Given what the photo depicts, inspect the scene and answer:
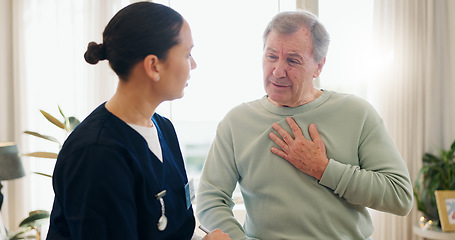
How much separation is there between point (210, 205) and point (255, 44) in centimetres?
191

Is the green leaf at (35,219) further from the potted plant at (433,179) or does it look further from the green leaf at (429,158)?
the green leaf at (429,158)

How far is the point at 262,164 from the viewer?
1588 millimetres

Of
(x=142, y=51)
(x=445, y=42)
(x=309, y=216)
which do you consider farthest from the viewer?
(x=445, y=42)

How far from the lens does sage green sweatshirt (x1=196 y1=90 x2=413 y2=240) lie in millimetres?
1474

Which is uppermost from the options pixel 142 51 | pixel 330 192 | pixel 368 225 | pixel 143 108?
pixel 142 51

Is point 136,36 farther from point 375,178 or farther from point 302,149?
point 375,178

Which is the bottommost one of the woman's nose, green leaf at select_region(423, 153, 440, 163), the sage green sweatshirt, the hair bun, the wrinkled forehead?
green leaf at select_region(423, 153, 440, 163)

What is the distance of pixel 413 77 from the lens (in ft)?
10.2

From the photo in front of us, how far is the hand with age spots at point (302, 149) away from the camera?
1.48 metres

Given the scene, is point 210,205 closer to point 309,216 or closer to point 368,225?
point 309,216

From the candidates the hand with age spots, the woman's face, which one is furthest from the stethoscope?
the hand with age spots

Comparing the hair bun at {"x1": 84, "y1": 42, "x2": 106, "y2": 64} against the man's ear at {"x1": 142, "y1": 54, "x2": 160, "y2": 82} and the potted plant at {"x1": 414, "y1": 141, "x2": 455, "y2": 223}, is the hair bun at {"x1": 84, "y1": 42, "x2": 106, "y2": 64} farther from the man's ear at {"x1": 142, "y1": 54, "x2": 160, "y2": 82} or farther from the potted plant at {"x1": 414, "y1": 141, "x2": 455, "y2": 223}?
the potted plant at {"x1": 414, "y1": 141, "x2": 455, "y2": 223}

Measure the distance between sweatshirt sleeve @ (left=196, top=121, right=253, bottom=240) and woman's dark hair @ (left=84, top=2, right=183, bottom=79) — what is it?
67 centimetres

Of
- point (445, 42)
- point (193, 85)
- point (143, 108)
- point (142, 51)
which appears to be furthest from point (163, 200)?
point (445, 42)
